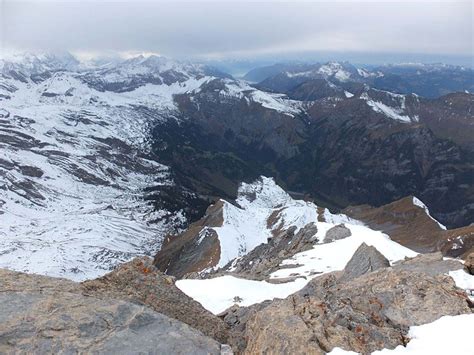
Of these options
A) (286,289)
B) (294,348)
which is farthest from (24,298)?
(286,289)

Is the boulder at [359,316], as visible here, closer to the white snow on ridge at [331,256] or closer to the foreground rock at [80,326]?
the foreground rock at [80,326]

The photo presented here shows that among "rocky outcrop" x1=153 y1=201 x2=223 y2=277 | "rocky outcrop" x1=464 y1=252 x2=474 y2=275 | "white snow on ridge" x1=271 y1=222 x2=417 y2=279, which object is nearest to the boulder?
"rocky outcrop" x1=464 y1=252 x2=474 y2=275

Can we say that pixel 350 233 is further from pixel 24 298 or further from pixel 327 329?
pixel 24 298

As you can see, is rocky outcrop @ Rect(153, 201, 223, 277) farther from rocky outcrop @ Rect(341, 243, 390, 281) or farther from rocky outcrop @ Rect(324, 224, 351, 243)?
rocky outcrop @ Rect(341, 243, 390, 281)

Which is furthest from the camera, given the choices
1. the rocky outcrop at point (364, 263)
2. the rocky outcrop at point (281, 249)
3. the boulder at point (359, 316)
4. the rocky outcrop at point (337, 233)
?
the rocky outcrop at point (281, 249)

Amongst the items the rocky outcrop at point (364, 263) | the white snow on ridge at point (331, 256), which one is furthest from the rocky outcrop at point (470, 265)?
the white snow on ridge at point (331, 256)

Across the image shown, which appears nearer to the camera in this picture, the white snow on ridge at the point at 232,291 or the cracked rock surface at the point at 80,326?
the cracked rock surface at the point at 80,326

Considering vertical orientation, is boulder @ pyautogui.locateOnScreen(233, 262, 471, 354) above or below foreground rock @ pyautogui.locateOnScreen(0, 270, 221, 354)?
below
